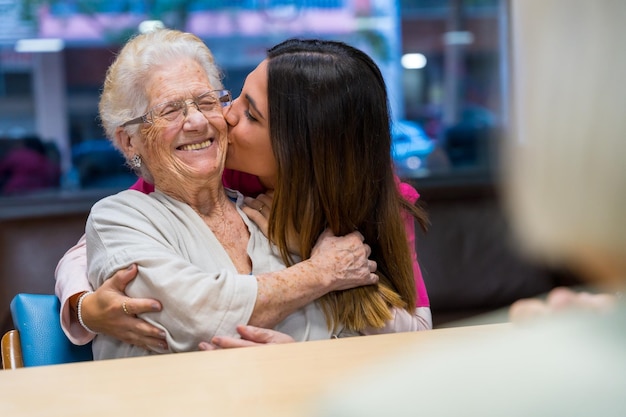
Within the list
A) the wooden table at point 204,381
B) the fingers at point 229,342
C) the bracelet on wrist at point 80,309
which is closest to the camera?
the wooden table at point 204,381

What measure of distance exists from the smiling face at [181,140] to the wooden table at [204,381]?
0.71 metres

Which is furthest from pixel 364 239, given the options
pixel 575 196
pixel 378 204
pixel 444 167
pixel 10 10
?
pixel 10 10

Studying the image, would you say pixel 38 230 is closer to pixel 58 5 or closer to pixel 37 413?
pixel 58 5

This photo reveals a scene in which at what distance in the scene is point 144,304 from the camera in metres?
1.63

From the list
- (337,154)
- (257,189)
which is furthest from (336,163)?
(257,189)

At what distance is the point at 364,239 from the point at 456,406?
140cm

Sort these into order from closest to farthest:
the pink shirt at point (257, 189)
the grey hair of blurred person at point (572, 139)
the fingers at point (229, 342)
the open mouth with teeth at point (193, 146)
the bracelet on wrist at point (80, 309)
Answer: the grey hair of blurred person at point (572, 139), the fingers at point (229, 342), the bracelet on wrist at point (80, 309), the open mouth with teeth at point (193, 146), the pink shirt at point (257, 189)

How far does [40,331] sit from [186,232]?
42cm

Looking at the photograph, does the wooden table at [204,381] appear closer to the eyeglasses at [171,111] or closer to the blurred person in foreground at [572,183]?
the blurred person in foreground at [572,183]

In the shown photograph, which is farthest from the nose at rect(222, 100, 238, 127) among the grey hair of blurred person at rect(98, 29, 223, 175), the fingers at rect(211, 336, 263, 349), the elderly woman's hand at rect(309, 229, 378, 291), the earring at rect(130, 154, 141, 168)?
the fingers at rect(211, 336, 263, 349)

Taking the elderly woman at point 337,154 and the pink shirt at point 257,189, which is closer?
the elderly woman at point 337,154

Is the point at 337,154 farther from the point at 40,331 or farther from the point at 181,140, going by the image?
the point at 40,331

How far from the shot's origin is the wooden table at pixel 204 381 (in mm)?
970

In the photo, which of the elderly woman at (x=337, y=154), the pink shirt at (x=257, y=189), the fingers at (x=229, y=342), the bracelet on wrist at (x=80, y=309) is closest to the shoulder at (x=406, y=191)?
the pink shirt at (x=257, y=189)
